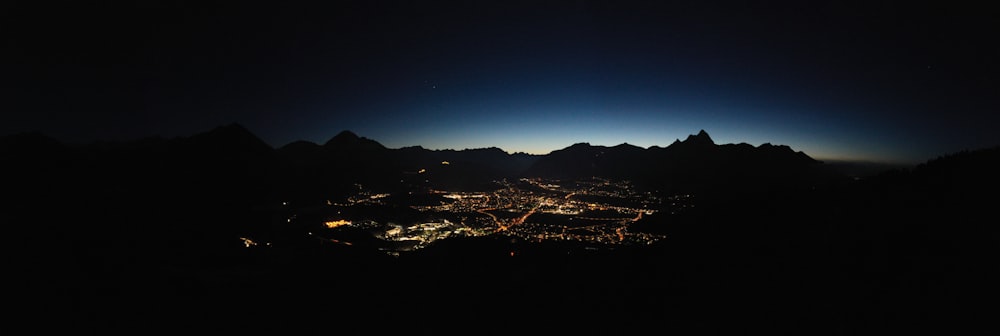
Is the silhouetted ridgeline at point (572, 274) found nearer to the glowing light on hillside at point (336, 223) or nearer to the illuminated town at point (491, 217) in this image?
the glowing light on hillside at point (336, 223)

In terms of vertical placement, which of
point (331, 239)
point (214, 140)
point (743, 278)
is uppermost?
point (214, 140)

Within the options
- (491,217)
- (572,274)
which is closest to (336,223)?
(491,217)

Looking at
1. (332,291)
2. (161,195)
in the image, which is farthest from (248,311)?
(161,195)

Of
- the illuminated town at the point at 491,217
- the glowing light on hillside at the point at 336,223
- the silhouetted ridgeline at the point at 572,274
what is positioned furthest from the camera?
the glowing light on hillside at the point at 336,223

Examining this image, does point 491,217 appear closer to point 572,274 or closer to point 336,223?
point 336,223

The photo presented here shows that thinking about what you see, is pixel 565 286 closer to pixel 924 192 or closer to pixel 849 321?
pixel 849 321

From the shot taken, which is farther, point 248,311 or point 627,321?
point 248,311

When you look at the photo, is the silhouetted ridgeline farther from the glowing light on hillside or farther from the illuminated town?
the illuminated town

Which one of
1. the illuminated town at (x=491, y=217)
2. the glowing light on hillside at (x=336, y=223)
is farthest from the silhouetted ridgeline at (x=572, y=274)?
the illuminated town at (x=491, y=217)

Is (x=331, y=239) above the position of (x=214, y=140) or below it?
below
